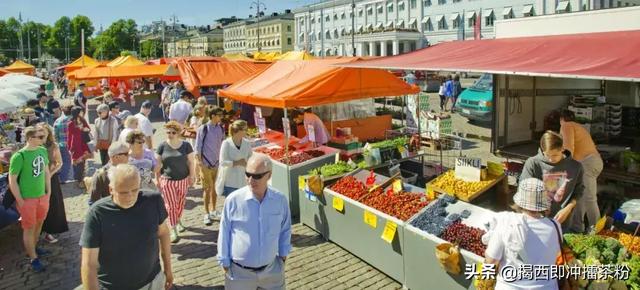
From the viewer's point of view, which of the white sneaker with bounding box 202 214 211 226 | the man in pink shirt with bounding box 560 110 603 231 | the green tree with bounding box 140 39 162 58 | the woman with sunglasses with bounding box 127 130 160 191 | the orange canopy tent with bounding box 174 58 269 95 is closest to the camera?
the woman with sunglasses with bounding box 127 130 160 191

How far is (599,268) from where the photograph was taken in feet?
12.0

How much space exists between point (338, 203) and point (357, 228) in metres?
0.46

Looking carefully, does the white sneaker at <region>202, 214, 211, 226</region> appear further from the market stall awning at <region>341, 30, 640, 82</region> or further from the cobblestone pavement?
the market stall awning at <region>341, 30, 640, 82</region>

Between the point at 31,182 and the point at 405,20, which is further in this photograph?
the point at 405,20

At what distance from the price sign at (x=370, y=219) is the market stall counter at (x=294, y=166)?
2017 millimetres

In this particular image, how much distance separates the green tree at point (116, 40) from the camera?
109 metres

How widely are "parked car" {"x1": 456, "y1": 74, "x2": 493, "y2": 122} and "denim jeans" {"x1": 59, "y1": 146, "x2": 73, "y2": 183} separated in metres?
12.6

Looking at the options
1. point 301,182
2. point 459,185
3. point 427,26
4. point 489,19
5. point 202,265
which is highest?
point 427,26

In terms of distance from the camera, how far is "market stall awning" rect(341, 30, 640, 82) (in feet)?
15.0

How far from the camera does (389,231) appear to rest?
17.3ft

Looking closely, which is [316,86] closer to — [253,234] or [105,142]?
[105,142]

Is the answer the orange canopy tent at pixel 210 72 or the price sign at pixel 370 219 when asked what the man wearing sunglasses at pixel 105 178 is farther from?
the orange canopy tent at pixel 210 72

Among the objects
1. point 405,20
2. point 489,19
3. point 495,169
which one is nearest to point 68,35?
point 405,20

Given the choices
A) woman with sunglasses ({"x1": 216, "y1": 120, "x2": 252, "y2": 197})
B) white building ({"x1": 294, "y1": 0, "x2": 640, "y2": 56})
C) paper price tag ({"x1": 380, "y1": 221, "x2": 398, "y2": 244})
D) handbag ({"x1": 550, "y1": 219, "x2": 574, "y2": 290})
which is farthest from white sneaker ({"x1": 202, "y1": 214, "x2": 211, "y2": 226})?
white building ({"x1": 294, "y1": 0, "x2": 640, "y2": 56})
